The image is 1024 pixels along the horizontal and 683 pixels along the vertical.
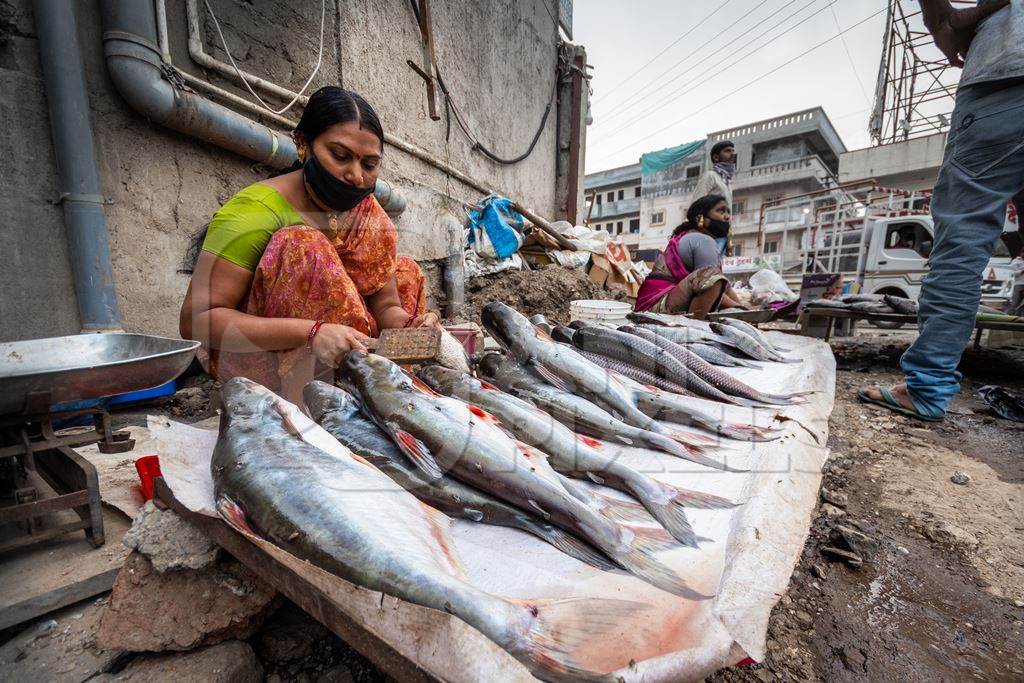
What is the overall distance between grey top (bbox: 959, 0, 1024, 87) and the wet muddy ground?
266 centimetres

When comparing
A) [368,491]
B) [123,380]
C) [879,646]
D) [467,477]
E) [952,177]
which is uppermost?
[952,177]

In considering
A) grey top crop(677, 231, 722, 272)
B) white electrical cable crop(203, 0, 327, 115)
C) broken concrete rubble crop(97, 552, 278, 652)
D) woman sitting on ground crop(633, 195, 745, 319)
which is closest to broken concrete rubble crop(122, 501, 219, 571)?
broken concrete rubble crop(97, 552, 278, 652)

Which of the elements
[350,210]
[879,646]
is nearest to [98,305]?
[350,210]

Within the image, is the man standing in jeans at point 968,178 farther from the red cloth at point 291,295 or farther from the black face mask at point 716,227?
the red cloth at point 291,295

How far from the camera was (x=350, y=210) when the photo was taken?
270 cm

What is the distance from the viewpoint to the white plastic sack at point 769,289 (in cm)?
814

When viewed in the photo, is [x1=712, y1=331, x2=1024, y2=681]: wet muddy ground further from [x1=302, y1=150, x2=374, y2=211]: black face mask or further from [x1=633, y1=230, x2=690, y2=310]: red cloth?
[x1=633, y1=230, x2=690, y2=310]: red cloth

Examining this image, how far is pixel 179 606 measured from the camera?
131 cm

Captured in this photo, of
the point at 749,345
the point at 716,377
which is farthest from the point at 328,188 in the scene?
the point at 749,345

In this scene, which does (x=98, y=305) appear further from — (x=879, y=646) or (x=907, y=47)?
(x=907, y=47)

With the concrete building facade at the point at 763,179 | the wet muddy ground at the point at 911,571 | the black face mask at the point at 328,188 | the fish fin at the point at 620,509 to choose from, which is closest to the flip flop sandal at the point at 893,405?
the wet muddy ground at the point at 911,571

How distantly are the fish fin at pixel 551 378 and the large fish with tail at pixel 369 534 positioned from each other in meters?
1.33

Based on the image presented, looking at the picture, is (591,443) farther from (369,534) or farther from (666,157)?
(666,157)

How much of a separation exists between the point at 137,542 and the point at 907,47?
98.2ft
